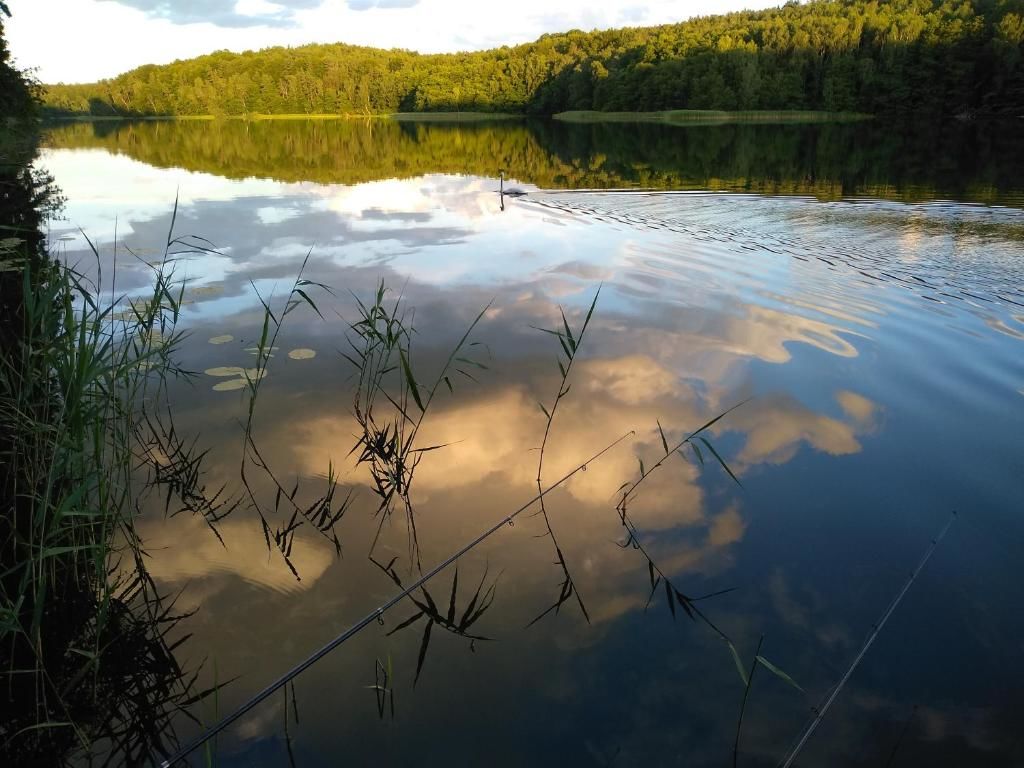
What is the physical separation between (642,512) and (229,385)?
413 centimetres

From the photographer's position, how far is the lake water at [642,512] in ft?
9.19

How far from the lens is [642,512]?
4.35 m

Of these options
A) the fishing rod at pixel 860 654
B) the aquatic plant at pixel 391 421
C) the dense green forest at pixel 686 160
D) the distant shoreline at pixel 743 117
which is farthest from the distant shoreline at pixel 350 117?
the fishing rod at pixel 860 654

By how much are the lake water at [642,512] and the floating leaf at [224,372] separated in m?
0.13

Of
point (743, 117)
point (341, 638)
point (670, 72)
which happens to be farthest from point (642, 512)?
point (670, 72)

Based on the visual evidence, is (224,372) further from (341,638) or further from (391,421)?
(341,638)

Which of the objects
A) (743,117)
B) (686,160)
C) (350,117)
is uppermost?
(350,117)

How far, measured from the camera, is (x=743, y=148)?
3306cm

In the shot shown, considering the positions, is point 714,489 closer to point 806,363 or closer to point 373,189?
point 806,363

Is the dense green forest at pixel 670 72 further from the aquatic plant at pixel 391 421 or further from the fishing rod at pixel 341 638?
the fishing rod at pixel 341 638

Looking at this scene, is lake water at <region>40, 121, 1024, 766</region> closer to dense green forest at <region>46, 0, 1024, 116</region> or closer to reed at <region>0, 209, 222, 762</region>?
reed at <region>0, 209, 222, 762</region>

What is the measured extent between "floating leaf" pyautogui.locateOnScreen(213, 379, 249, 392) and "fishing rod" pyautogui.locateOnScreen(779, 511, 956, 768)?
17.6 feet

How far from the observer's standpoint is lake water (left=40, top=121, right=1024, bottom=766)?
2.80 meters

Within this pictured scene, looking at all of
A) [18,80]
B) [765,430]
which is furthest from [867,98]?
[765,430]
